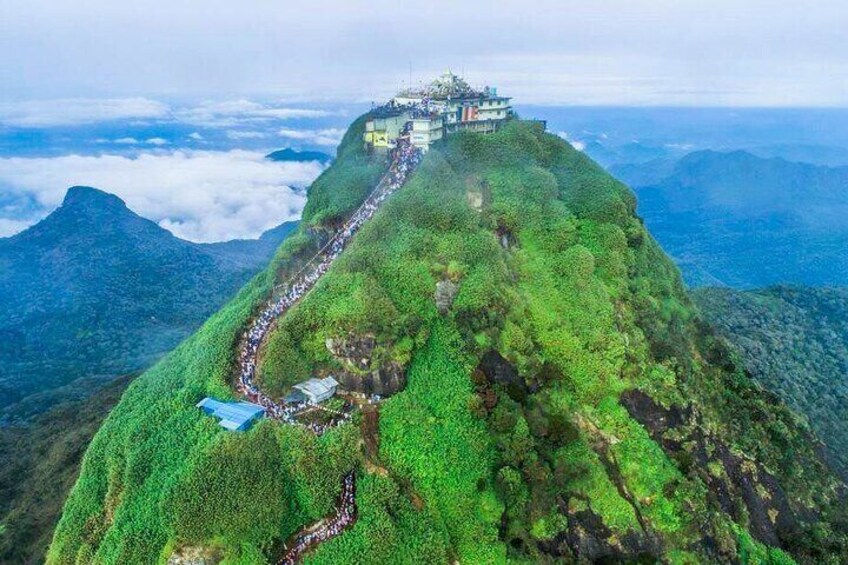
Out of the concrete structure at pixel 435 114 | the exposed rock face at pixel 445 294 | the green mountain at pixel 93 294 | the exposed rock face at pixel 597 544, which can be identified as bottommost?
the green mountain at pixel 93 294

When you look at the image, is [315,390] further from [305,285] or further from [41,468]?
[41,468]

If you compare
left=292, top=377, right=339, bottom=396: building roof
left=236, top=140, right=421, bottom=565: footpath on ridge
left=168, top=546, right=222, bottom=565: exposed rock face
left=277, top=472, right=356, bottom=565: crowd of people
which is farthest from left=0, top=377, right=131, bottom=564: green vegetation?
left=292, top=377, right=339, bottom=396: building roof

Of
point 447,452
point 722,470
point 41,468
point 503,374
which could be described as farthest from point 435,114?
point 41,468

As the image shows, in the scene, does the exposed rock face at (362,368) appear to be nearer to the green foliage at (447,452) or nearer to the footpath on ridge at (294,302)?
the green foliage at (447,452)

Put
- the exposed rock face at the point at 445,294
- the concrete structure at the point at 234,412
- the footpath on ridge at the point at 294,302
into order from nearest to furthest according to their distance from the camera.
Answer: the footpath on ridge at the point at 294,302
the concrete structure at the point at 234,412
the exposed rock face at the point at 445,294

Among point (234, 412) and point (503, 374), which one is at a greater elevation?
point (503, 374)

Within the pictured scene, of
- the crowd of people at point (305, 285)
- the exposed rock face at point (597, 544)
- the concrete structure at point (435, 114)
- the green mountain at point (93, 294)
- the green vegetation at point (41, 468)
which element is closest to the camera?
the exposed rock face at point (597, 544)

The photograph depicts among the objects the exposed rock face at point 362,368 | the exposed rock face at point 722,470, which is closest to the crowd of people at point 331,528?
the exposed rock face at point 362,368
